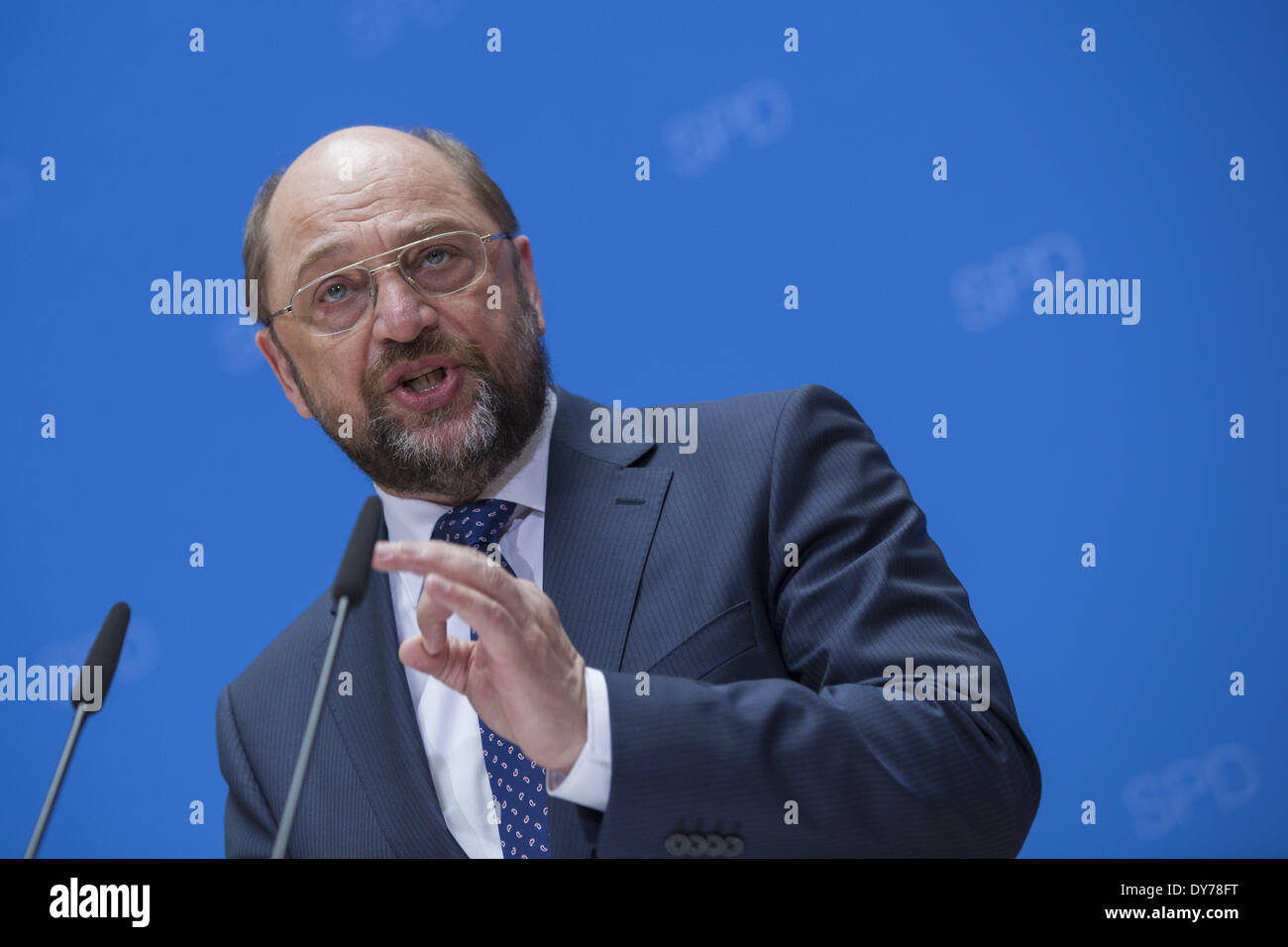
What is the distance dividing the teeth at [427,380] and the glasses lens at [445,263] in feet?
0.40

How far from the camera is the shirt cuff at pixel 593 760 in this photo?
141cm

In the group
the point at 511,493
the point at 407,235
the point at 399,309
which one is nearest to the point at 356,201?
the point at 407,235

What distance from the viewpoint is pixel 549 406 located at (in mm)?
2217

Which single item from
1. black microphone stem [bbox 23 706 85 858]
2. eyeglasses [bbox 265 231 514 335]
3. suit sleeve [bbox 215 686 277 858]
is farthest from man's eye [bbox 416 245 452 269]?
black microphone stem [bbox 23 706 85 858]

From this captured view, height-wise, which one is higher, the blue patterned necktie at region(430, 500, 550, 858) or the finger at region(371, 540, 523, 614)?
the finger at region(371, 540, 523, 614)

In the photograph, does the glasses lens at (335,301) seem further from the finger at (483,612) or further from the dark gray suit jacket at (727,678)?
the finger at (483,612)

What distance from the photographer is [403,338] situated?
6.55ft

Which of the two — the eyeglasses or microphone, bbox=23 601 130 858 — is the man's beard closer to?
the eyeglasses

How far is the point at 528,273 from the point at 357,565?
113 cm

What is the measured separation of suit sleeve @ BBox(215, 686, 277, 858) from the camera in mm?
1977

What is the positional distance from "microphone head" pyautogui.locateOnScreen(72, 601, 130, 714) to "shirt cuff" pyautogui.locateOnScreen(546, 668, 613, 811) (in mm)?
477
